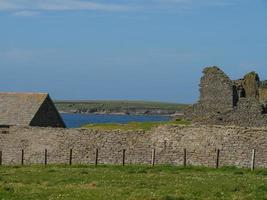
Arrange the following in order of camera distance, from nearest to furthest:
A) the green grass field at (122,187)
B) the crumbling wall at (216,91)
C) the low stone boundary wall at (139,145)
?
the green grass field at (122,187) → the low stone boundary wall at (139,145) → the crumbling wall at (216,91)

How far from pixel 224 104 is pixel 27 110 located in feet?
47.9

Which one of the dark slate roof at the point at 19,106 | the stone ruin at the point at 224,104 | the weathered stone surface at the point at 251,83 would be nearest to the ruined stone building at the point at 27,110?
the dark slate roof at the point at 19,106

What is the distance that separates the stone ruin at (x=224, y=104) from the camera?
4759 centimetres

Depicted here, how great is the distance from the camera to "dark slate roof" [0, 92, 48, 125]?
5040 cm

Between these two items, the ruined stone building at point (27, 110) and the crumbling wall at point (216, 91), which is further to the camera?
the crumbling wall at point (216, 91)

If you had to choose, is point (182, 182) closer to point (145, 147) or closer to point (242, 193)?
point (242, 193)

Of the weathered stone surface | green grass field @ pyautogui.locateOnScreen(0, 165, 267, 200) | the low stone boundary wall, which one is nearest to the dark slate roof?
the low stone boundary wall

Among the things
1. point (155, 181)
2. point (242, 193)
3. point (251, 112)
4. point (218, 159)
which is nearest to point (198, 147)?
point (218, 159)

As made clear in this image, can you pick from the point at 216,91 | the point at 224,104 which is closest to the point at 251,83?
the point at 216,91

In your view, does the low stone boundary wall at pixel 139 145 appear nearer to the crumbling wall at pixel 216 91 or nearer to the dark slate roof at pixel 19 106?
the dark slate roof at pixel 19 106

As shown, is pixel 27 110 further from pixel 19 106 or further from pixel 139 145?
pixel 139 145

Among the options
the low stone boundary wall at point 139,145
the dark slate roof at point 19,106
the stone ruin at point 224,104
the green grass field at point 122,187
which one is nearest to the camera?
the green grass field at point 122,187

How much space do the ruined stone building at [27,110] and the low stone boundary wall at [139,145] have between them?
430 cm

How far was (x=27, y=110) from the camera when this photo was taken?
51062mm
